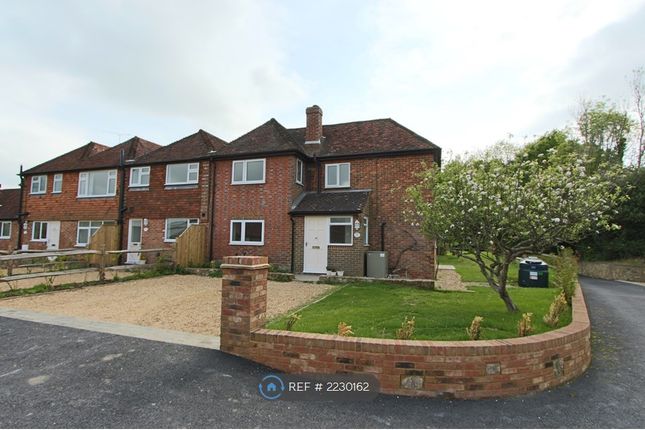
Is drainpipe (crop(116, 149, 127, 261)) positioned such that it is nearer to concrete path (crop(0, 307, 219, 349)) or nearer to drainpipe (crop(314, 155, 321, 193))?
drainpipe (crop(314, 155, 321, 193))

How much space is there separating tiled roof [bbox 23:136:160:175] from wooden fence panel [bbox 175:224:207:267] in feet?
22.8

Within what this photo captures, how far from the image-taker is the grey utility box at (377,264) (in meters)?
12.5

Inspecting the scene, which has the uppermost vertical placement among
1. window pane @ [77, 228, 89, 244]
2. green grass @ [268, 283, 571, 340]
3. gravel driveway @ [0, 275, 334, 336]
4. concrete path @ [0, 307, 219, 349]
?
window pane @ [77, 228, 89, 244]

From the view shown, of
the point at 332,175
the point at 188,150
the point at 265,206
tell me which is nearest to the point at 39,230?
the point at 188,150

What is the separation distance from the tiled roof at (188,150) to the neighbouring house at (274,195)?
7 cm

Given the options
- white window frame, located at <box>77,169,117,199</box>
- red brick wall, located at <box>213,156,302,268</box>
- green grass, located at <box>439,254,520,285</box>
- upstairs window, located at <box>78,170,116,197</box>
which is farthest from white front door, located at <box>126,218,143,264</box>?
green grass, located at <box>439,254,520,285</box>

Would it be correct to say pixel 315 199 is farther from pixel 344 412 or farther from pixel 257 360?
pixel 344 412

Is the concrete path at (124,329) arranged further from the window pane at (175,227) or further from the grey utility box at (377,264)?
the window pane at (175,227)

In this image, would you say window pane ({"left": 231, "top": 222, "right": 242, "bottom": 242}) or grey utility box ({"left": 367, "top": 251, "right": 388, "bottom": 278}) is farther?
window pane ({"left": 231, "top": 222, "right": 242, "bottom": 242})

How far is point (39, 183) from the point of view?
20.1 meters

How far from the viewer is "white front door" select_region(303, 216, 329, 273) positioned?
43.3ft

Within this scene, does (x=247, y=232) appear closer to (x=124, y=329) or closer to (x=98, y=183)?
(x=124, y=329)

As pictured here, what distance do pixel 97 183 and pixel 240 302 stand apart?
18.0 meters

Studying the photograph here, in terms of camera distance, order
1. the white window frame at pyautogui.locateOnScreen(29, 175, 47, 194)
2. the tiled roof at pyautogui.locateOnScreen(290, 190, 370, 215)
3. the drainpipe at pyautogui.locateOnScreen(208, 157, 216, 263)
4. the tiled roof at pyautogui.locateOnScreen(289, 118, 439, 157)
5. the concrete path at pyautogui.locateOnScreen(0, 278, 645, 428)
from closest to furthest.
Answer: the concrete path at pyautogui.locateOnScreen(0, 278, 645, 428), the tiled roof at pyautogui.locateOnScreen(290, 190, 370, 215), the tiled roof at pyautogui.locateOnScreen(289, 118, 439, 157), the drainpipe at pyautogui.locateOnScreen(208, 157, 216, 263), the white window frame at pyautogui.locateOnScreen(29, 175, 47, 194)
